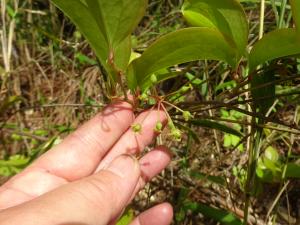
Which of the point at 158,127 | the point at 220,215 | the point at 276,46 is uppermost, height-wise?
the point at 276,46


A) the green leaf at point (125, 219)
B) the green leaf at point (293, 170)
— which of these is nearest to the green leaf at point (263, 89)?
the green leaf at point (293, 170)

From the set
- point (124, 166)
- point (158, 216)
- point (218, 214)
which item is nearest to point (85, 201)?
point (124, 166)

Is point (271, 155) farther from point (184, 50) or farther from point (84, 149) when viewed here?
point (184, 50)

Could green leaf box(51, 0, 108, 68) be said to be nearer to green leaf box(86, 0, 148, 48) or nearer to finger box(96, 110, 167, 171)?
green leaf box(86, 0, 148, 48)

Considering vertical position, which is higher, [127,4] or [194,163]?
[127,4]

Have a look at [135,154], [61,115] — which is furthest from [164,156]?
[61,115]

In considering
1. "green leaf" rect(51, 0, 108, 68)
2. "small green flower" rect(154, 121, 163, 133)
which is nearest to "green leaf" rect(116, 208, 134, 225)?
"small green flower" rect(154, 121, 163, 133)

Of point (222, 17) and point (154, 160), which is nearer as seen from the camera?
point (222, 17)

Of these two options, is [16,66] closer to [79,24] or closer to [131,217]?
[131,217]
